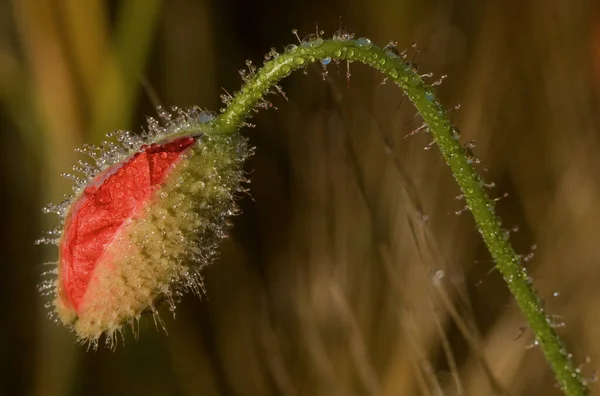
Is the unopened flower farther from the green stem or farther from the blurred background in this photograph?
the blurred background

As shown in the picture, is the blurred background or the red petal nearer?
the red petal

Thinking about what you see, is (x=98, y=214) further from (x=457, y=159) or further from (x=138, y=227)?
(x=457, y=159)

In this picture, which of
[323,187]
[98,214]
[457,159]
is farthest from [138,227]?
[323,187]

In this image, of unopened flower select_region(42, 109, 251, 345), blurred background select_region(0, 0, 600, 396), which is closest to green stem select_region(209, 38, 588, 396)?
unopened flower select_region(42, 109, 251, 345)

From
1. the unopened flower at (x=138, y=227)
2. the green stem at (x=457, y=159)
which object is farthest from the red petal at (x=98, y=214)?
the green stem at (x=457, y=159)

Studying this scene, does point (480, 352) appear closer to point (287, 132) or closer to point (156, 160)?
point (156, 160)
